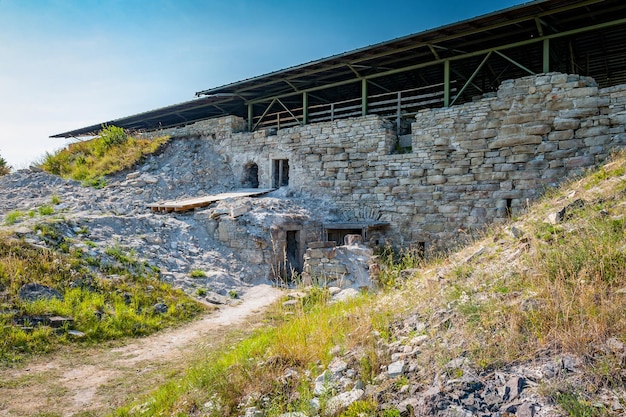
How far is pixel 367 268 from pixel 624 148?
625cm

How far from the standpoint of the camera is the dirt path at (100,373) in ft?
14.9

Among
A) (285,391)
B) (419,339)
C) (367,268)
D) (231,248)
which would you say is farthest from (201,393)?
(231,248)

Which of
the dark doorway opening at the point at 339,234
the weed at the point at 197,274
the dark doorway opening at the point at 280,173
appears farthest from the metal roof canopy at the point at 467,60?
the weed at the point at 197,274

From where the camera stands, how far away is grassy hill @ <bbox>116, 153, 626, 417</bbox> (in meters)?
2.78

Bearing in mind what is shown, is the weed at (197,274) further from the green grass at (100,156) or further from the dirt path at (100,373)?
the green grass at (100,156)

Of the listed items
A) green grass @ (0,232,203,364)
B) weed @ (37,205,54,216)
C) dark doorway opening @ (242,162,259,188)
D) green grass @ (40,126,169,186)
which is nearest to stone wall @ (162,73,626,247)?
dark doorway opening @ (242,162,259,188)

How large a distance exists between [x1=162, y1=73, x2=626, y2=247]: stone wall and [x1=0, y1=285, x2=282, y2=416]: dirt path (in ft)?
21.3

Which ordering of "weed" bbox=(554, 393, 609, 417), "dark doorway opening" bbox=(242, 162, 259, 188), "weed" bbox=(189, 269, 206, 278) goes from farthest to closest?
"dark doorway opening" bbox=(242, 162, 259, 188), "weed" bbox=(189, 269, 206, 278), "weed" bbox=(554, 393, 609, 417)

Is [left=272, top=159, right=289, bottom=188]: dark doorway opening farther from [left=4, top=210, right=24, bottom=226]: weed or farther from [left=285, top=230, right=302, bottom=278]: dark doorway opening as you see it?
[left=4, top=210, right=24, bottom=226]: weed

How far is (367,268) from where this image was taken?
850 cm

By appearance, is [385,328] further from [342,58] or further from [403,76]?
[403,76]

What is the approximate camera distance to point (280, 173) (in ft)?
49.7

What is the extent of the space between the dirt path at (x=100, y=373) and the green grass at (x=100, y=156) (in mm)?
10697

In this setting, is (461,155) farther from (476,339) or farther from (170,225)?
(170,225)
